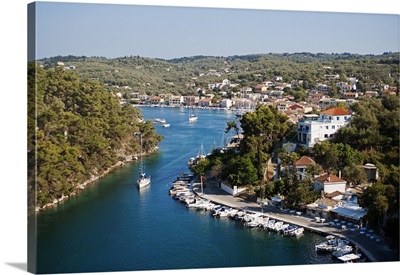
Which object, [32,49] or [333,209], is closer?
[32,49]

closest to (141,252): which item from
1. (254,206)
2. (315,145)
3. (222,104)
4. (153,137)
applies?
(254,206)

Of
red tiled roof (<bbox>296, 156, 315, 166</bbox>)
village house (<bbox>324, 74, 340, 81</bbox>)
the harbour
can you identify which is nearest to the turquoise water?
the harbour

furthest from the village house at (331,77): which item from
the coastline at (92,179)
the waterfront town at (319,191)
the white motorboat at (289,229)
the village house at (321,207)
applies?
the white motorboat at (289,229)

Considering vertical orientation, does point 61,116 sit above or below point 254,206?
above

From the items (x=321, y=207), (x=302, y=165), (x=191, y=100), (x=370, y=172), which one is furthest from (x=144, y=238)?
(x=191, y=100)

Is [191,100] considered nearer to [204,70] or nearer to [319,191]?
[204,70]

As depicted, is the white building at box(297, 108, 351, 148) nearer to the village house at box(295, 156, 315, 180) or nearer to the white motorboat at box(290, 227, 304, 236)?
the village house at box(295, 156, 315, 180)

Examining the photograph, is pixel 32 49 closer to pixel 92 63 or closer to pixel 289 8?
pixel 289 8

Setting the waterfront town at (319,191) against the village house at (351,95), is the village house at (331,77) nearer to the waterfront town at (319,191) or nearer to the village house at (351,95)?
the village house at (351,95)
